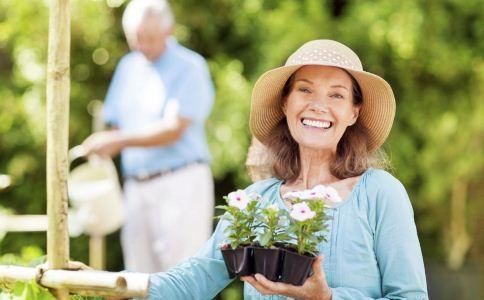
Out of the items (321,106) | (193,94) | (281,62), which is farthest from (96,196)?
(321,106)

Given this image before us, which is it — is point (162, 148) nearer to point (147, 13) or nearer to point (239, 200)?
point (147, 13)

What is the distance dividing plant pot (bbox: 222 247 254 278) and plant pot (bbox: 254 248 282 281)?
0.07 feet

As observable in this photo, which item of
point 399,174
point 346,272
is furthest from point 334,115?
point 399,174

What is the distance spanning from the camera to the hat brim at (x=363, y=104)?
9.21 ft

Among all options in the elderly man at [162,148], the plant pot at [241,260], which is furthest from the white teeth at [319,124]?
the elderly man at [162,148]

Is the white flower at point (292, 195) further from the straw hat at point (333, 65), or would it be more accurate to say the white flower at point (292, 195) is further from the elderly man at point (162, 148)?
the elderly man at point (162, 148)

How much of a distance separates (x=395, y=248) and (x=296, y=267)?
329 millimetres

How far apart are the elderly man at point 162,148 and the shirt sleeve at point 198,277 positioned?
2.60 meters

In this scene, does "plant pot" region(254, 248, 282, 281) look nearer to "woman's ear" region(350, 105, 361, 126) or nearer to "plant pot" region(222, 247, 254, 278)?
"plant pot" region(222, 247, 254, 278)

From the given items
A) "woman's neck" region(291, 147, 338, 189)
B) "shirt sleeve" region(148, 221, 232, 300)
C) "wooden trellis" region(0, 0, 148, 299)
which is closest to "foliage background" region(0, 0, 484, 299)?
"woman's neck" region(291, 147, 338, 189)

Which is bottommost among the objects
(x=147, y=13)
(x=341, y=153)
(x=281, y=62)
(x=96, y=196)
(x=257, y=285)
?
(x=96, y=196)

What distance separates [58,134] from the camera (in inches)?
101

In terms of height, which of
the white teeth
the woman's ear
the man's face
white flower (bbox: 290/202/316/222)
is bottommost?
white flower (bbox: 290/202/316/222)

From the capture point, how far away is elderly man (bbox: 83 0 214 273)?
17.8 ft
